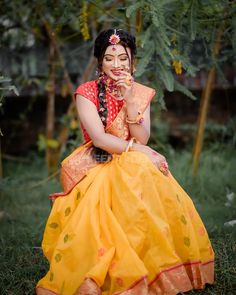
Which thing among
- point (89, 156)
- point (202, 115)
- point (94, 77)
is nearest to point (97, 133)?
point (89, 156)

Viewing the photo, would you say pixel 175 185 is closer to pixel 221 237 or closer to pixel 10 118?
pixel 221 237

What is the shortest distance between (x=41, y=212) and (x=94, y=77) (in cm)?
179

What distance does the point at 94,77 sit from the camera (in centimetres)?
596

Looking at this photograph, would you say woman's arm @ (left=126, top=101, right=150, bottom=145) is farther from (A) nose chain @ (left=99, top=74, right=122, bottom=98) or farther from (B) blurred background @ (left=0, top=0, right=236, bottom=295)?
(B) blurred background @ (left=0, top=0, right=236, bottom=295)

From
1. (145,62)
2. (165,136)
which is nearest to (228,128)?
(165,136)

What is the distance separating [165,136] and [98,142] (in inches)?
179

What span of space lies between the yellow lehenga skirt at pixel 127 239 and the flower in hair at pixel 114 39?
0.63m

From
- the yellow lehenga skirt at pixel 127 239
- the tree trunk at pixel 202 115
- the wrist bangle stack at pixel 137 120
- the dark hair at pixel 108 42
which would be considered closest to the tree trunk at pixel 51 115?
the tree trunk at pixel 202 115

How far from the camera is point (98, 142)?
2883 mm

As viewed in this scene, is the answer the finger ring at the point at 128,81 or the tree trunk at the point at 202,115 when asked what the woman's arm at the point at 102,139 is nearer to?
the finger ring at the point at 128,81

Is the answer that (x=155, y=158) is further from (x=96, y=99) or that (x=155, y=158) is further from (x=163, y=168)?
(x=96, y=99)

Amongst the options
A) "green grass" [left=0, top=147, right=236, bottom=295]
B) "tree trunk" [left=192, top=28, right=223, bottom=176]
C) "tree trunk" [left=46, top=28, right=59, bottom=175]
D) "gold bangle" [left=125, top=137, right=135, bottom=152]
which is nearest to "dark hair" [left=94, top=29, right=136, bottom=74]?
"gold bangle" [left=125, top=137, right=135, bottom=152]

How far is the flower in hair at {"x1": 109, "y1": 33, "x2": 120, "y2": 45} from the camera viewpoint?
2.95 metres

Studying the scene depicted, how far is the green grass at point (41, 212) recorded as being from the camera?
3.13 m
